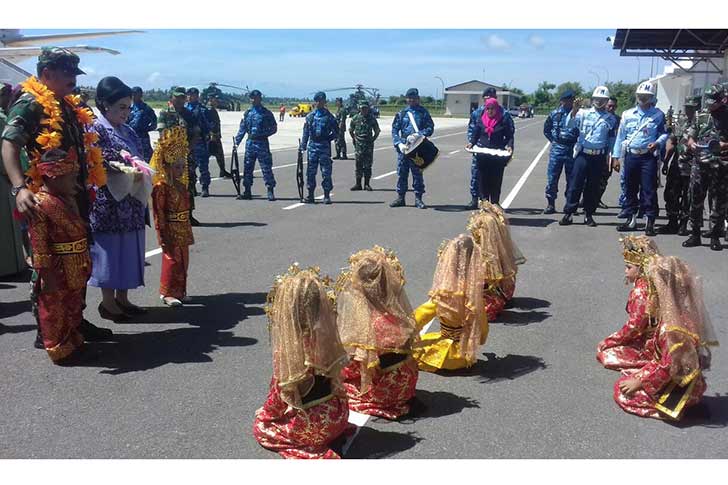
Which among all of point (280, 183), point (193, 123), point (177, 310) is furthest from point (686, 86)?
point (177, 310)

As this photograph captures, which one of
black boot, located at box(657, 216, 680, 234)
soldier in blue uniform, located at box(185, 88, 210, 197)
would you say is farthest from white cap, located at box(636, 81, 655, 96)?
soldier in blue uniform, located at box(185, 88, 210, 197)

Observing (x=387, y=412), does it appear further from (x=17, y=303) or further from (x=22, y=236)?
(x=22, y=236)

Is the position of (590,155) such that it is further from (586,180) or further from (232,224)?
(232,224)

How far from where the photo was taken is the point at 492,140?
11258mm

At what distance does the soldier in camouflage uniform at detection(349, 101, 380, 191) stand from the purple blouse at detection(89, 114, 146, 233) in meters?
9.79

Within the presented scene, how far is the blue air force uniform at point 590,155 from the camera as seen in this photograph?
10648mm

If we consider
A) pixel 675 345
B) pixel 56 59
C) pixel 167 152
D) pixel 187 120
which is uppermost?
pixel 56 59

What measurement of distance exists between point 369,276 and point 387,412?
2.91ft

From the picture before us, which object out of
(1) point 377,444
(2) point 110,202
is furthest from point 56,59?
(1) point 377,444

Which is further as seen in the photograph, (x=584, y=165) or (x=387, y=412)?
(x=584, y=165)

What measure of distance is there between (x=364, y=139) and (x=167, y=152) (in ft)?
31.0

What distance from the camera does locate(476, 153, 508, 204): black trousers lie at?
438 inches

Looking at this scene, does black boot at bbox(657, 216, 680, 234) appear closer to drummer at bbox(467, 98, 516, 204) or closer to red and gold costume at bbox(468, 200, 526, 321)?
drummer at bbox(467, 98, 516, 204)

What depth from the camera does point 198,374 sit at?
4859 mm
